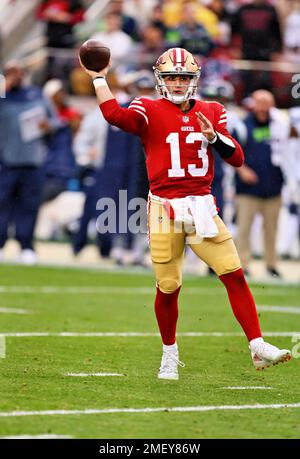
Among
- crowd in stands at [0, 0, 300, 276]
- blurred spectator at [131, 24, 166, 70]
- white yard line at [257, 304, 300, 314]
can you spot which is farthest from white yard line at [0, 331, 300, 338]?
blurred spectator at [131, 24, 166, 70]

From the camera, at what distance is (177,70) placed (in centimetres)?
752

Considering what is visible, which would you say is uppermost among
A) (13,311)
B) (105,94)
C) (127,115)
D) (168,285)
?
(105,94)

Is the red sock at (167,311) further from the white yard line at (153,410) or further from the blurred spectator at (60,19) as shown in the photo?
the blurred spectator at (60,19)

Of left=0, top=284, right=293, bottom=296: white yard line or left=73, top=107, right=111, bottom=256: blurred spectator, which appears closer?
left=0, top=284, right=293, bottom=296: white yard line

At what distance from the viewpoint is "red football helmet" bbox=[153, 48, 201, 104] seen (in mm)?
7512

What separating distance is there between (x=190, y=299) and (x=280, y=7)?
30.2ft

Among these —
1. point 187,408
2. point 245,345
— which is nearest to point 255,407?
point 187,408

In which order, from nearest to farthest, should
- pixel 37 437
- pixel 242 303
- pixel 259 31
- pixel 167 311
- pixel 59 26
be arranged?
1. pixel 37 437
2. pixel 242 303
3. pixel 167 311
4. pixel 259 31
5. pixel 59 26

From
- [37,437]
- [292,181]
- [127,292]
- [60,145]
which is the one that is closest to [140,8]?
[60,145]

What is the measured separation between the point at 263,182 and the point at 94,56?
7.21 meters

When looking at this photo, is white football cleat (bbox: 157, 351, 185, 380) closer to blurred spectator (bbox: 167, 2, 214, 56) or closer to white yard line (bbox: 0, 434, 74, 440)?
white yard line (bbox: 0, 434, 74, 440)

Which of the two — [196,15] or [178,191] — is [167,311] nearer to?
[178,191]

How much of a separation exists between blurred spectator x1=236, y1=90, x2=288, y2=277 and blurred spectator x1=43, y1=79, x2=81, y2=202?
277 centimetres

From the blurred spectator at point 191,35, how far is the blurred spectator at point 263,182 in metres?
4.04
